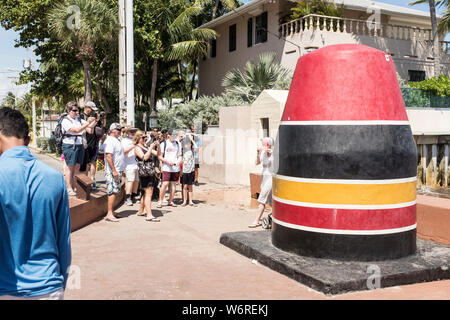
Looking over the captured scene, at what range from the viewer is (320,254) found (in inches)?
219

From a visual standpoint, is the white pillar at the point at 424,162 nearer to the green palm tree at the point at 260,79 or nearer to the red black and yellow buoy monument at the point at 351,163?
the green palm tree at the point at 260,79

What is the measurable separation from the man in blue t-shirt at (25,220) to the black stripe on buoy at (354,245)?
364cm

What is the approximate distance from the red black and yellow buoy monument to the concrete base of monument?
0.49 ft

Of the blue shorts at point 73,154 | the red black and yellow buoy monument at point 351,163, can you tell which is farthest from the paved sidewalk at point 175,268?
the blue shorts at point 73,154

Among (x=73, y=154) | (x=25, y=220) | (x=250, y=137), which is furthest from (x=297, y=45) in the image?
(x=25, y=220)

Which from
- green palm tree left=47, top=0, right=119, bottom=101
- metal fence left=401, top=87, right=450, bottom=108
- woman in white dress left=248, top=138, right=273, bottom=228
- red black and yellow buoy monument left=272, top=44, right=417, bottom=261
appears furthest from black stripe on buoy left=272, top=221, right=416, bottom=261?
green palm tree left=47, top=0, right=119, bottom=101

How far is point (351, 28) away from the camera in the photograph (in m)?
20.2

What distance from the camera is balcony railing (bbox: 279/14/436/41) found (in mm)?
19297

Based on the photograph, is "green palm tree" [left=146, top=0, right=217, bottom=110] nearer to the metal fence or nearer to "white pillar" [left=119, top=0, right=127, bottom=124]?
"white pillar" [left=119, top=0, right=127, bottom=124]

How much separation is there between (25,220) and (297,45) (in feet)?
61.6

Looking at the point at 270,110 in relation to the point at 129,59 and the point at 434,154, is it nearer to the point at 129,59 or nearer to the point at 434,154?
the point at 129,59

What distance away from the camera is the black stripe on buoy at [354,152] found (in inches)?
215
